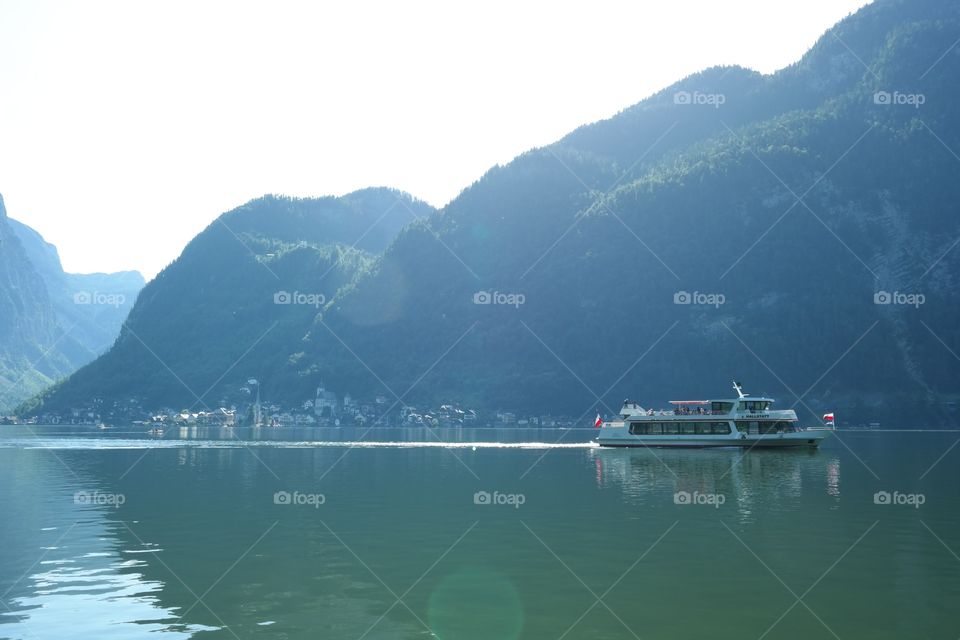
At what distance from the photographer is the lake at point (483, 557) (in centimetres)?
2556

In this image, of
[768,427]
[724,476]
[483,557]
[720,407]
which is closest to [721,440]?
[720,407]

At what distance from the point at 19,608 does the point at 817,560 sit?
29573 millimetres

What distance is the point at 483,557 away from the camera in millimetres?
36062

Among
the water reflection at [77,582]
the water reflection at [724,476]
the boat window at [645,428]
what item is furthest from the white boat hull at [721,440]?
the water reflection at [77,582]

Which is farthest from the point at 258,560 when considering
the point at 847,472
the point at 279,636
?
the point at 847,472

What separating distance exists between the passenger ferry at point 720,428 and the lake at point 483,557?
45.7 meters

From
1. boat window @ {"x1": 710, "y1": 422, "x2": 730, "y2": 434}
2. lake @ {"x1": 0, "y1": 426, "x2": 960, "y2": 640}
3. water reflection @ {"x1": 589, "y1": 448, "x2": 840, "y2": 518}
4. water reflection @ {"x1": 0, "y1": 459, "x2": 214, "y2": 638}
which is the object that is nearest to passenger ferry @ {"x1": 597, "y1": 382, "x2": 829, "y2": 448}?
boat window @ {"x1": 710, "y1": 422, "x2": 730, "y2": 434}

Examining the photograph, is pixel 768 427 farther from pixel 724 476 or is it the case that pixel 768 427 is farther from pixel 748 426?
pixel 724 476

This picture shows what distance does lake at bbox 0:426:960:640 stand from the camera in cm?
2556

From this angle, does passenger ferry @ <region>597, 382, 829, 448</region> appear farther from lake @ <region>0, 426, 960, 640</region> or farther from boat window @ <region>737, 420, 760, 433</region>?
lake @ <region>0, 426, 960, 640</region>

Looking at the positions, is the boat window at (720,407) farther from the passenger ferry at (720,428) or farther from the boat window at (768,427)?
the boat window at (768,427)

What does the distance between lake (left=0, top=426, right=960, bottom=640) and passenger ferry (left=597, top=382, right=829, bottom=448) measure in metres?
45.7

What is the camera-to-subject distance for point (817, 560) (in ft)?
115

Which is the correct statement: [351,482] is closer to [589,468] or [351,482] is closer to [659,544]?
[589,468]
